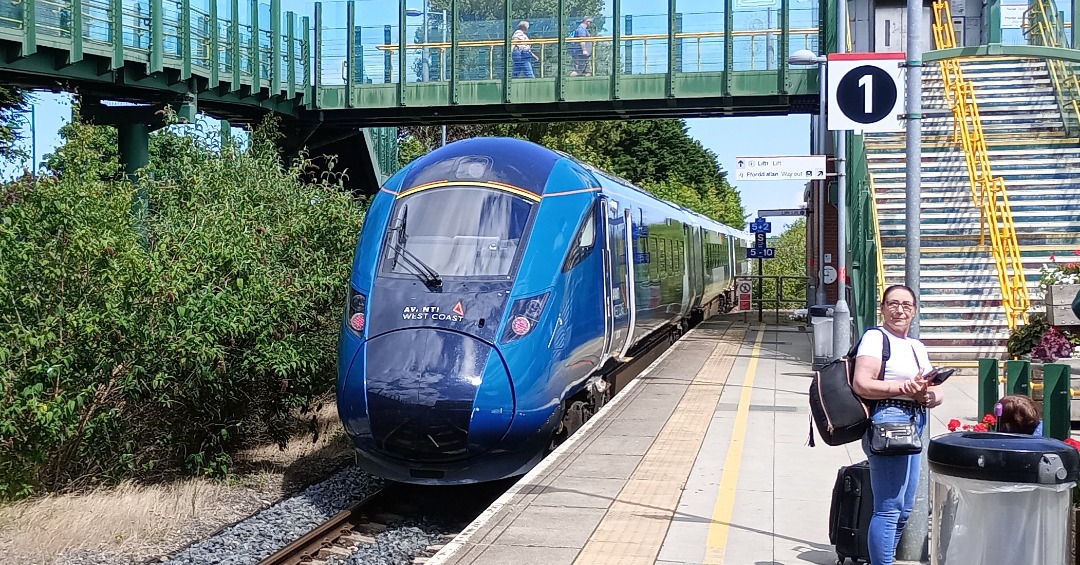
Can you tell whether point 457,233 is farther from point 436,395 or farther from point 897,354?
point 897,354

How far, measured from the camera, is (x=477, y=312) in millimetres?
9781

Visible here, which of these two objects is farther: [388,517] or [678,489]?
[388,517]

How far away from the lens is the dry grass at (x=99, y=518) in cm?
984

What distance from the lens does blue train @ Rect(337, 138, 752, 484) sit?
9.43 meters

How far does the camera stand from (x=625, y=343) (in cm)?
1376

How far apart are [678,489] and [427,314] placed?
2567 millimetres

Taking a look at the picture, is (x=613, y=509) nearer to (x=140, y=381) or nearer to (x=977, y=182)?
(x=140, y=381)

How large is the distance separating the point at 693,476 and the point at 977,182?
12567 mm

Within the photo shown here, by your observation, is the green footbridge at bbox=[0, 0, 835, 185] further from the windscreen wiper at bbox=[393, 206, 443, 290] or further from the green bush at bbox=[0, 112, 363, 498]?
the windscreen wiper at bbox=[393, 206, 443, 290]

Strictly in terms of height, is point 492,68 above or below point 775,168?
above

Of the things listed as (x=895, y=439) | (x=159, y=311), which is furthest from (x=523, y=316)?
(x=895, y=439)

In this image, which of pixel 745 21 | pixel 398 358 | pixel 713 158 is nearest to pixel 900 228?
pixel 745 21

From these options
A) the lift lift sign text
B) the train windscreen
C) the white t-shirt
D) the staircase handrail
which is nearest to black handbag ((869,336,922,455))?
the white t-shirt

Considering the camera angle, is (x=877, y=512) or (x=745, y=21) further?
(x=745, y=21)
